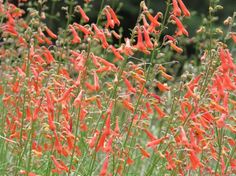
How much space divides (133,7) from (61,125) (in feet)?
51.5

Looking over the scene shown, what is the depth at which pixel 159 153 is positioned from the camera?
5.22 meters

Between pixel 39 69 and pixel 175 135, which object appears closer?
pixel 175 135

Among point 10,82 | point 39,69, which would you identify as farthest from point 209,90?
point 10,82

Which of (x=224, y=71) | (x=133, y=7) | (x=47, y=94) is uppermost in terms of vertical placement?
(x=224, y=71)

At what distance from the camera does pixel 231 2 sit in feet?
70.9

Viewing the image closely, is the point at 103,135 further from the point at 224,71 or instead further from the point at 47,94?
the point at 224,71

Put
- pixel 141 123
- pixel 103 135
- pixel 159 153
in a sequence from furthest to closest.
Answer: pixel 141 123 < pixel 159 153 < pixel 103 135

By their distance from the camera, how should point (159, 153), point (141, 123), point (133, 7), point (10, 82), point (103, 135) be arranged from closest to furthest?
point (103, 135) < point (159, 153) < point (141, 123) < point (10, 82) < point (133, 7)

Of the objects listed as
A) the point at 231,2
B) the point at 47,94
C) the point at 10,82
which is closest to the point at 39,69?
the point at 10,82

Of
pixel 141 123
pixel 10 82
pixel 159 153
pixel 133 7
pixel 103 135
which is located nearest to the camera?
pixel 103 135

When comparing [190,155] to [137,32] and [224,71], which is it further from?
[137,32]

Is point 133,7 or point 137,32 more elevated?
point 137,32

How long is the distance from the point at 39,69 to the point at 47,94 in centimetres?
135

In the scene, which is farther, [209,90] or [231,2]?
[231,2]
